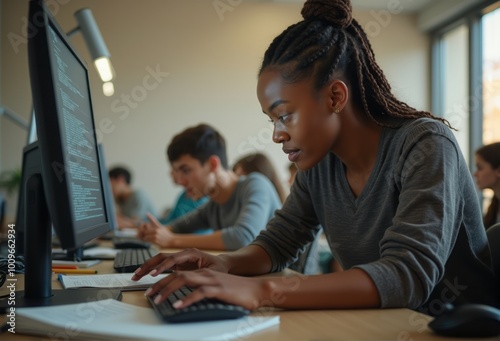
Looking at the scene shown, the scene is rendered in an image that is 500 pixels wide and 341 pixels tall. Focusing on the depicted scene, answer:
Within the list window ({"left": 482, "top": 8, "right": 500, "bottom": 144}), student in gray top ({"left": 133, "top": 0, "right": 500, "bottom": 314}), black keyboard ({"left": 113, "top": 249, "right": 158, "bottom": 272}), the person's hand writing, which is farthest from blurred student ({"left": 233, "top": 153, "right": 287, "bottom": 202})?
window ({"left": 482, "top": 8, "right": 500, "bottom": 144})

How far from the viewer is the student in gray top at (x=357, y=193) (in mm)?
778

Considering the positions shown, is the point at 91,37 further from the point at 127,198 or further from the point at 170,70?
the point at 170,70

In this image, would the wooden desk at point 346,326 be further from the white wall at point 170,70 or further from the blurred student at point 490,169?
the white wall at point 170,70

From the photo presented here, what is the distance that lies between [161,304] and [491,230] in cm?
77

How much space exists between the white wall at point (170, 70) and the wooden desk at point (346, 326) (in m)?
4.10

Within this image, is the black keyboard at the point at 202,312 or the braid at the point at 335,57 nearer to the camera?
the black keyboard at the point at 202,312

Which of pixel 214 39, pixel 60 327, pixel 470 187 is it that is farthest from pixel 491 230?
pixel 214 39

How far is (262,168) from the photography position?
279 centimetres

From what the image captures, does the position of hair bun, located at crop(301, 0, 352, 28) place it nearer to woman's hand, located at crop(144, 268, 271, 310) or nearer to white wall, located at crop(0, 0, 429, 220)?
woman's hand, located at crop(144, 268, 271, 310)

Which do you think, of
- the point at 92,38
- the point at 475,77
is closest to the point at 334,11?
the point at 92,38

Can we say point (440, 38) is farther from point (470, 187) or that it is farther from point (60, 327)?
point (60, 327)

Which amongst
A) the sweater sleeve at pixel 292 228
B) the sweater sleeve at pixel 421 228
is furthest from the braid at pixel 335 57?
the sweater sleeve at pixel 292 228

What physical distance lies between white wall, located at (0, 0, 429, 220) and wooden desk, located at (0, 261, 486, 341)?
4.10 m

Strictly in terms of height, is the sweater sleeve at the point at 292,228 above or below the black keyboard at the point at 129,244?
above
